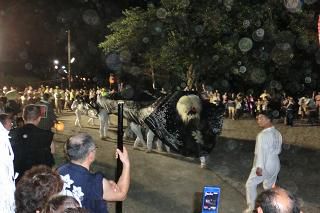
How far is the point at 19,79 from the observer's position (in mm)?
39281

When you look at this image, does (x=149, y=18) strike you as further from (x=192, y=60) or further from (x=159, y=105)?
(x=159, y=105)

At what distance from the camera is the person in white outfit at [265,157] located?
7.02 metres

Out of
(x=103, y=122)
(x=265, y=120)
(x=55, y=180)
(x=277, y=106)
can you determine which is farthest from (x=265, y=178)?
(x=277, y=106)

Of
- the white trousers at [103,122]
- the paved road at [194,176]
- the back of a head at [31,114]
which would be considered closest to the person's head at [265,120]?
the paved road at [194,176]

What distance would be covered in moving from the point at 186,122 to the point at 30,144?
25.7ft

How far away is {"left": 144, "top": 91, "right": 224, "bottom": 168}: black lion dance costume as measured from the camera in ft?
42.3

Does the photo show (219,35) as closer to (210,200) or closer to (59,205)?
(210,200)

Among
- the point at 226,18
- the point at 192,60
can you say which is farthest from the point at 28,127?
the point at 192,60

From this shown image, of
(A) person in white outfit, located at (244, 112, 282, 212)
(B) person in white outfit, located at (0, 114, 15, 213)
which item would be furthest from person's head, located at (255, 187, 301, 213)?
(A) person in white outfit, located at (244, 112, 282, 212)

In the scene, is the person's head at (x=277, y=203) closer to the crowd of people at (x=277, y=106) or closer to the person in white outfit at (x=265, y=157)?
the person in white outfit at (x=265, y=157)

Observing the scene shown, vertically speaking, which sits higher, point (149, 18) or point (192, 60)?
point (149, 18)

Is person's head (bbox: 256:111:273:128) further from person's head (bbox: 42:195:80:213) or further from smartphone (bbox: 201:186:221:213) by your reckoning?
person's head (bbox: 42:195:80:213)

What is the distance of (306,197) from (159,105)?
567 cm

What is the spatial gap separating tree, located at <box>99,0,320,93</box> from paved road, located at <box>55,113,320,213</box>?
757 centimetres
